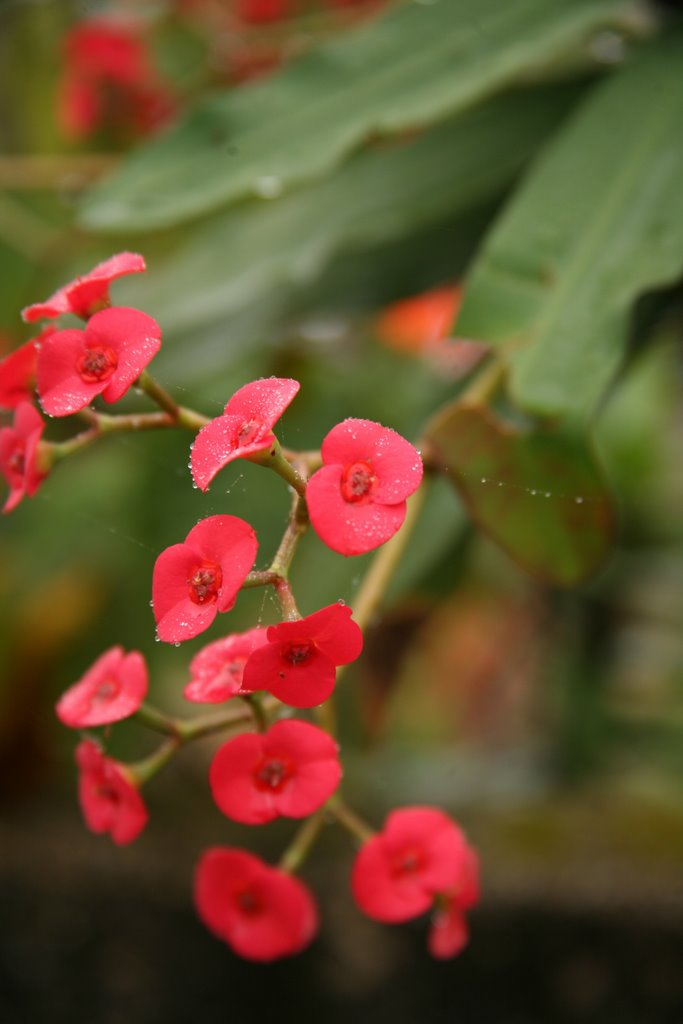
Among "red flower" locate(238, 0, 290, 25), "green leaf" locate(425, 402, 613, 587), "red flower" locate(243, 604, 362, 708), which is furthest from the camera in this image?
"red flower" locate(238, 0, 290, 25)

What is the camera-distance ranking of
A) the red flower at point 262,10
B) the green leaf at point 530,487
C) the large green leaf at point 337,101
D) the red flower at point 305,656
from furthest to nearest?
the red flower at point 262,10
the large green leaf at point 337,101
the green leaf at point 530,487
the red flower at point 305,656

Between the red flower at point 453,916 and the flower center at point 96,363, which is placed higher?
the flower center at point 96,363

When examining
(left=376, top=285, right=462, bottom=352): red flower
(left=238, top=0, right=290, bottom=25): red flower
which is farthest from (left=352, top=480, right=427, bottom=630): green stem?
(left=238, top=0, right=290, bottom=25): red flower

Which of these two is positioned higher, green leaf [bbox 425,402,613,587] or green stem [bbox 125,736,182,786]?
green stem [bbox 125,736,182,786]

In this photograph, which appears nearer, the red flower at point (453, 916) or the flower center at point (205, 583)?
the flower center at point (205, 583)

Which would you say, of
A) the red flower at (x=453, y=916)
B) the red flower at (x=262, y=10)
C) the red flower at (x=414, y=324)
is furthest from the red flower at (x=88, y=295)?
the red flower at (x=262, y=10)

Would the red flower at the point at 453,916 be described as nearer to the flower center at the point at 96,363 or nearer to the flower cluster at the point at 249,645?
the flower cluster at the point at 249,645

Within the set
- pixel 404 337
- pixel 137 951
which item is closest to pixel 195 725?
pixel 137 951

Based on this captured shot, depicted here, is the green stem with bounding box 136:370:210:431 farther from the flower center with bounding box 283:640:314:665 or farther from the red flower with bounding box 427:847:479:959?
the red flower with bounding box 427:847:479:959
